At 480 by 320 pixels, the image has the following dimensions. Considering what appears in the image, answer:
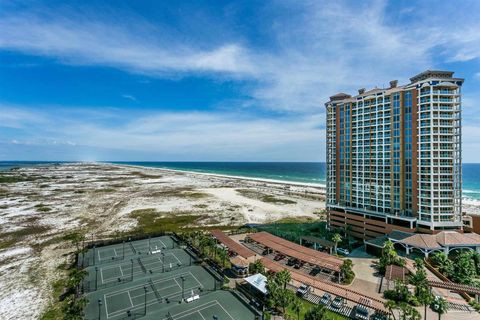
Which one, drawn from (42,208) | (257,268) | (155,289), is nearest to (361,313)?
(257,268)

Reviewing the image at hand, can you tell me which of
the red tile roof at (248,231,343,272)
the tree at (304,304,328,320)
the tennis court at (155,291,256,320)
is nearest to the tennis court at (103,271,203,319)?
the tennis court at (155,291,256,320)

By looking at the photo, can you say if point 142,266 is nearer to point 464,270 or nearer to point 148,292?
point 148,292

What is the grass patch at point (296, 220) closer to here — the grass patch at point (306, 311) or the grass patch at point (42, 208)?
the grass patch at point (306, 311)

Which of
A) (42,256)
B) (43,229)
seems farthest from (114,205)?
(42,256)

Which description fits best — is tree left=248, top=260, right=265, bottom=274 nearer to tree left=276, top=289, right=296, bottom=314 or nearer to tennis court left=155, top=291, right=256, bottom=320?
tennis court left=155, top=291, right=256, bottom=320

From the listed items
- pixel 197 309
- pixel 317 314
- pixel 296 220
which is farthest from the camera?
pixel 296 220

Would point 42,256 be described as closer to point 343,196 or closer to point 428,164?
point 343,196
